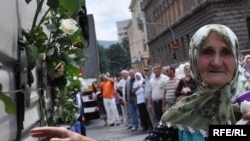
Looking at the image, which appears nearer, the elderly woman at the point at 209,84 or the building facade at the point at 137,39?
the elderly woman at the point at 209,84

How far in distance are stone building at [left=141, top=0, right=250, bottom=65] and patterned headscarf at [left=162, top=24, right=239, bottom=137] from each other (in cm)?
1201

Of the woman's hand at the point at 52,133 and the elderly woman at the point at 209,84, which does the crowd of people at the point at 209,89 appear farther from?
the woman's hand at the point at 52,133

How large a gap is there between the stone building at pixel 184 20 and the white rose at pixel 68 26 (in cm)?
1163

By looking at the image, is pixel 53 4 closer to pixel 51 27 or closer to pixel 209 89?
pixel 51 27

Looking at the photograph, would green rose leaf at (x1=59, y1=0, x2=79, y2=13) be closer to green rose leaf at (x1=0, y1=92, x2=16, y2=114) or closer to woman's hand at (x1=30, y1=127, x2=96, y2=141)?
green rose leaf at (x1=0, y1=92, x2=16, y2=114)

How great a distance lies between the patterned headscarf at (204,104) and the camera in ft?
6.74

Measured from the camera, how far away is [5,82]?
6.11 feet

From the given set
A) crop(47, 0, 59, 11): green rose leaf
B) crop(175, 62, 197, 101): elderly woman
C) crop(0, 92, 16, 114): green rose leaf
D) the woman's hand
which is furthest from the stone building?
the woman's hand

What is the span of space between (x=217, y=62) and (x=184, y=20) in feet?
134

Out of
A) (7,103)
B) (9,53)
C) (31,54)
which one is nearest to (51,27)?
(31,54)

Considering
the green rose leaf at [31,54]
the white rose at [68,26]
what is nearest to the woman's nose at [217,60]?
the green rose leaf at [31,54]

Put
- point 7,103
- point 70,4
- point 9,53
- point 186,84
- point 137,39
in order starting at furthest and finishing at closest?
point 137,39
point 186,84
point 70,4
point 9,53
point 7,103

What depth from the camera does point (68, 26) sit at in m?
2.76

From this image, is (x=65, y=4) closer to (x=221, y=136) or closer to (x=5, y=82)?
(x=5, y=82)
